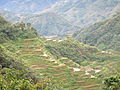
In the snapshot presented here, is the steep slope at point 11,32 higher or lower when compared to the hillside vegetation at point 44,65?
higher

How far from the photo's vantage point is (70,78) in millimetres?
46406

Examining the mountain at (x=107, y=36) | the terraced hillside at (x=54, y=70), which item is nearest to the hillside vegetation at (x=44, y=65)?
the terraced hillside at (x=54, y=70)

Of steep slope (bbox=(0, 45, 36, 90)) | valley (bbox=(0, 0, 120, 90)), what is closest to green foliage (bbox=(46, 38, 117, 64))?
valley (bbox=(0, 0, 120, 90))

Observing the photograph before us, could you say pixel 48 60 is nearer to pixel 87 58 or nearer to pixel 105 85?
pixel 105 85

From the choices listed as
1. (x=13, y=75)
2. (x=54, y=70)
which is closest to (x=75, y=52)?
(x=54, y=70)

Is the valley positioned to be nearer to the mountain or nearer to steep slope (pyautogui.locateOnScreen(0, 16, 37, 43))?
steep slope (pyautogui.locateOnScreen(0, 16, 37, 43))

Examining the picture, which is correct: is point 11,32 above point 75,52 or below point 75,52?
above

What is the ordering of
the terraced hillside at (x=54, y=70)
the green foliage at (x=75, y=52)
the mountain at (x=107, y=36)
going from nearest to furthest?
the terraced hillside at (x=54, y=70) < the green foliage at (x=75, y=52) < the mountain at (x=107, y=36)

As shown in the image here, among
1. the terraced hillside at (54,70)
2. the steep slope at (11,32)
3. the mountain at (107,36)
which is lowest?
the mountain at (107,36)

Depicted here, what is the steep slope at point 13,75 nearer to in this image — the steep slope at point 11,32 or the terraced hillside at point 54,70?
the terraced hillside at point 54,70

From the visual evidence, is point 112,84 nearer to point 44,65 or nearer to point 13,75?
point 13,75

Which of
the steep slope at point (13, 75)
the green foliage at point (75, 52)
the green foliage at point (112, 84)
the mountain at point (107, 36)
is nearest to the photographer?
the steep slope at point (13, 75)

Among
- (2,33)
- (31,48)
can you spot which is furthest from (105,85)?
(2,33)

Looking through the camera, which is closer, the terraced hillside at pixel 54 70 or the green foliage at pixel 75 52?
the terraced hillside at pixel 54 70
